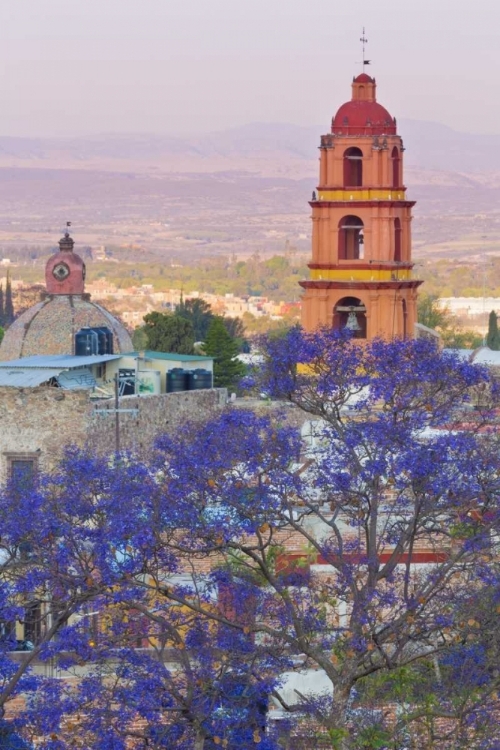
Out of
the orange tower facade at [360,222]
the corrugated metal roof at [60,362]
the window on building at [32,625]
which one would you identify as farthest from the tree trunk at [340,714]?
the orange tower facade at [360,222]

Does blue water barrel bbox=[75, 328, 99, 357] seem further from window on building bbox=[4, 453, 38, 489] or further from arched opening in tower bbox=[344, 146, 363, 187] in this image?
window on building bbox=[4, 453, 38, 489]

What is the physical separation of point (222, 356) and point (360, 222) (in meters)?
11.6

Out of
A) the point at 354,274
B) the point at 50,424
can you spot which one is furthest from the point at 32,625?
the point at 354,274

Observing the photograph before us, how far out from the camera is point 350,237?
42.0 m

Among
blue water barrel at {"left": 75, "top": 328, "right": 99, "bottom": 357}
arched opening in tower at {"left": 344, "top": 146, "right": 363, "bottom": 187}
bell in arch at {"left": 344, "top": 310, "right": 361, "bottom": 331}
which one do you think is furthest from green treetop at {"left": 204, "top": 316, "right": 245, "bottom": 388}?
blue water barrel at {"left": 75, "top": 328, "right": 99, "bottom": 357}

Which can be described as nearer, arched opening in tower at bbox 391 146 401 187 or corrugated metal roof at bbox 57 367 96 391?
corrugated metal roof at bbox 57 367 96 391

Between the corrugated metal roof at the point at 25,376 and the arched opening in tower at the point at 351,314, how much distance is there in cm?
905

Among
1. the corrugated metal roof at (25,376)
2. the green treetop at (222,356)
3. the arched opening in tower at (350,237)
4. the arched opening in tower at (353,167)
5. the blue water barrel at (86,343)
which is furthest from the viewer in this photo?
the green treetop at (222,356)

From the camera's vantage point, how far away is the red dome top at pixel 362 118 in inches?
1604


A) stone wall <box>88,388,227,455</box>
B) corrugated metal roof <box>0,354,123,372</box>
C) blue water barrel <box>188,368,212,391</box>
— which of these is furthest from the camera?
blue water barrel <box>188,368,212,391</box>

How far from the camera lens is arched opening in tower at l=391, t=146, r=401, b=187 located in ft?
134

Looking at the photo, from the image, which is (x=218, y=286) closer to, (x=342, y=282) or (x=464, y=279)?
(x=464, y=279)

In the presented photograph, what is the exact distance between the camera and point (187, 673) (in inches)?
697

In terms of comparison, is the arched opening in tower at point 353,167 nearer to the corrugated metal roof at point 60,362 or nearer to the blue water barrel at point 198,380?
the blue water barrel at point 198,380
